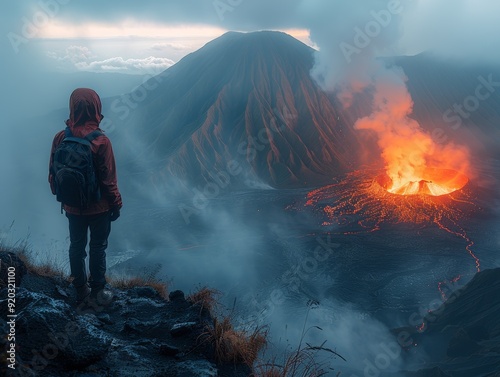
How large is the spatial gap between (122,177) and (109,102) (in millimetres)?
28196

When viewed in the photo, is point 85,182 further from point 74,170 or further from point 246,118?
point 246,118

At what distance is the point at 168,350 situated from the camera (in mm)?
3322

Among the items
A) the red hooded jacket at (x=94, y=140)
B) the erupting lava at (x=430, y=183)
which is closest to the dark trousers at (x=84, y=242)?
the red hooded jacket at (x=94, y=140)

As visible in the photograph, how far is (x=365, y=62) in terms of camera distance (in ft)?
170

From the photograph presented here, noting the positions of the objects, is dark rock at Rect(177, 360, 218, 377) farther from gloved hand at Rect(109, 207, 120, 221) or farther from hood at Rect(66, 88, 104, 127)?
hood at Rect(66, 88, 104, 127)

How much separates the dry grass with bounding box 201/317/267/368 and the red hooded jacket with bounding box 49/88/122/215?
1613 mm

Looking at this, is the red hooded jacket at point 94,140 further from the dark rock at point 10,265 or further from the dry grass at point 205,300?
the dry grass at point 205,300

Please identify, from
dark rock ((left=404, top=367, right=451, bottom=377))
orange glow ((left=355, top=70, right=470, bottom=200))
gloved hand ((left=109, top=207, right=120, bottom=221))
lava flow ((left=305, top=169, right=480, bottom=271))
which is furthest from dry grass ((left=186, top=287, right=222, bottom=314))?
orange glow ((left=355, top=70, right=470, bottom=200))

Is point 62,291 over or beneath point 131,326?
over

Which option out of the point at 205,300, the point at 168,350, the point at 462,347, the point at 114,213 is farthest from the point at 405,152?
the point at 168,350

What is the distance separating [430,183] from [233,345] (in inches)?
1307

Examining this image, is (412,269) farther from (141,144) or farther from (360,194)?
(141,144)

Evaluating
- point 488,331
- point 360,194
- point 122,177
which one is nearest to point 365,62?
point 360,194

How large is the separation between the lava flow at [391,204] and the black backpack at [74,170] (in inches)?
926
